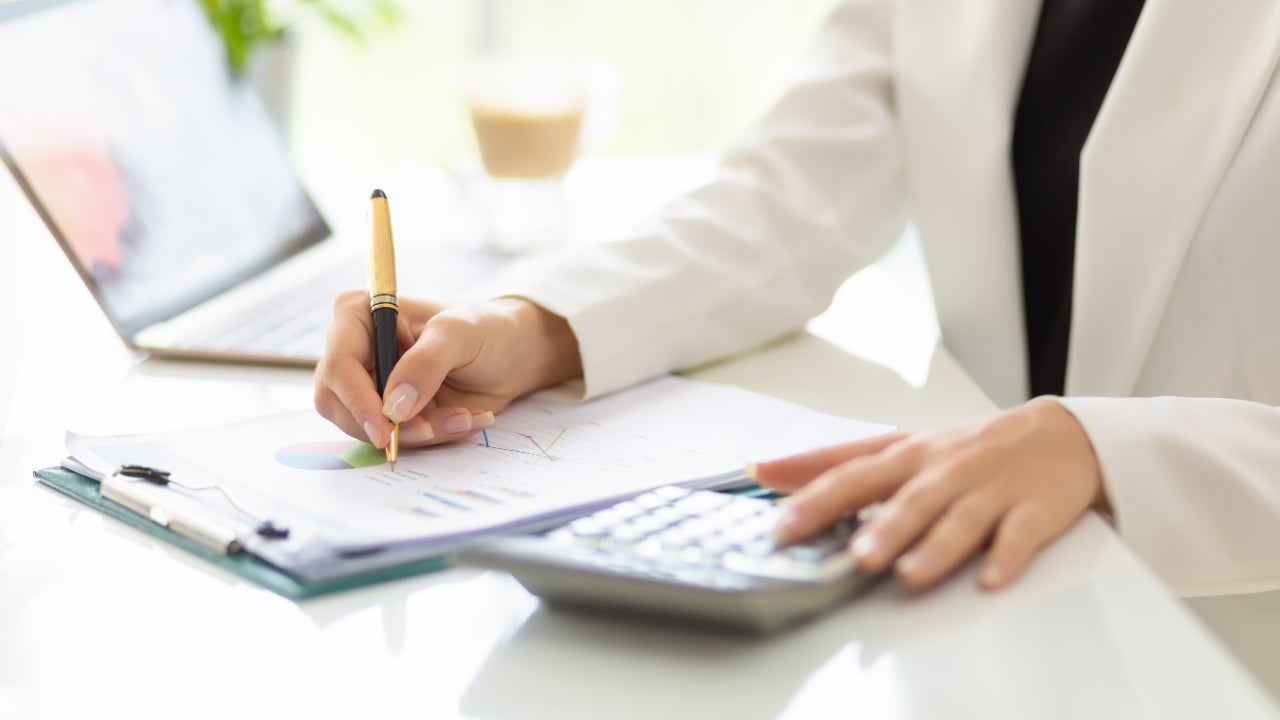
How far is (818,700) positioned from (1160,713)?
106 mm

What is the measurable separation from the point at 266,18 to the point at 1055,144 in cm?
78

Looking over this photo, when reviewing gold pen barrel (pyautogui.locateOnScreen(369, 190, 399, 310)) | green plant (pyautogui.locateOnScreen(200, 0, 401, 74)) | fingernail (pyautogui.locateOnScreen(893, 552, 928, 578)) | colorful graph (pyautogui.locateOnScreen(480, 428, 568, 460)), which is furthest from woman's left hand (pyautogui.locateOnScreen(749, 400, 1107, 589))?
green plant (pyautogui.locateOnScreen(200, 0, 401, 74))

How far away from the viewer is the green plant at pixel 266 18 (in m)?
1.07

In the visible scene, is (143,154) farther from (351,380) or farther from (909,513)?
(909,513)

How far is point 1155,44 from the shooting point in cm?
70

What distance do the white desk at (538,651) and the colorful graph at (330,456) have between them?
0.08 m

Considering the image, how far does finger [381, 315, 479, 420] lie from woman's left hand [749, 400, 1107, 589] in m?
0.19

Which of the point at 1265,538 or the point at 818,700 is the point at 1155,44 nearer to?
the point at 1265,538

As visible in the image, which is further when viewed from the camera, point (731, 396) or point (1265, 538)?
point (731, 396)

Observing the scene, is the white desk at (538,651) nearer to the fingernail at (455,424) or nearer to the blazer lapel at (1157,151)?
the fingernail at (455,424)

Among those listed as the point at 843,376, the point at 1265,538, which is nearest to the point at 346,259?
the point at 843,376

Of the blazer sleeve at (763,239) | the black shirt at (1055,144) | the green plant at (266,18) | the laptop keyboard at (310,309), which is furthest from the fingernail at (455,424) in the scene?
the green plant at (266,18)

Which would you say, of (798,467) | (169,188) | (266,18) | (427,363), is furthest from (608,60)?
(798,467)

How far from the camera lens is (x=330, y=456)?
0.58 metres
